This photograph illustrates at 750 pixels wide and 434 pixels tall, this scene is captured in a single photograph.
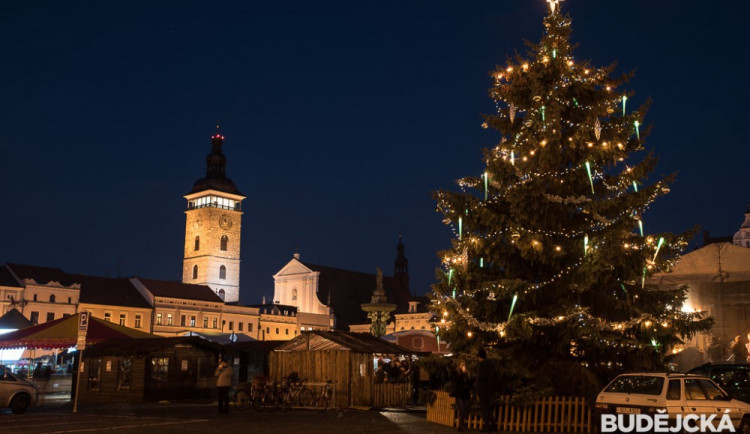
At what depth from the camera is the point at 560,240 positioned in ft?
60.1

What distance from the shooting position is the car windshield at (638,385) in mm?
14109

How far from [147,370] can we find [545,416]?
52.2 feet

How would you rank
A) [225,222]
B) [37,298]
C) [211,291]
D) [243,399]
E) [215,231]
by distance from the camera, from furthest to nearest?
[225,222]
[215,231]
[211,291]
[37,298]
[243,399]

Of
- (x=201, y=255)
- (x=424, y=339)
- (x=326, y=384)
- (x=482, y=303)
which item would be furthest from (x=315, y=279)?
(x=482, y=303)

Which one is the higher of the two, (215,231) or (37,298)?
(215,231)

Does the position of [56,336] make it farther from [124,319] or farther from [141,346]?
[124,319]

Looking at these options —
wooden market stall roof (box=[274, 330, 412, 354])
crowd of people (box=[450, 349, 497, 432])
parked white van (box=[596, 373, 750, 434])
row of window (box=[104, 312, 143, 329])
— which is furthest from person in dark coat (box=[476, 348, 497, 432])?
row of window (box=[104, 312, 143, 329])

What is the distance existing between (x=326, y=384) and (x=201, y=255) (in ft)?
290

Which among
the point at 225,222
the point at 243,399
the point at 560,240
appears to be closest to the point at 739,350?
the point at 560,240

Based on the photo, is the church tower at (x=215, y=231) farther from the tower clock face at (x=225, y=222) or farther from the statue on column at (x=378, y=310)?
the statue on column at (x=378, y=310)

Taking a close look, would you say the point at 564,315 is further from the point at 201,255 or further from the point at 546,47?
the point at 201,255

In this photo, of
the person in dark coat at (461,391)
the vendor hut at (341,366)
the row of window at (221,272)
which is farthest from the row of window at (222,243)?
the person in dark coat at (461,391)

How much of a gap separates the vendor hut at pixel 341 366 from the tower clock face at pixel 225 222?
87.2 meters

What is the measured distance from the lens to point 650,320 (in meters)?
17.0
